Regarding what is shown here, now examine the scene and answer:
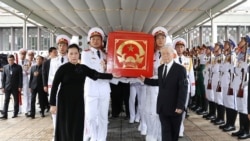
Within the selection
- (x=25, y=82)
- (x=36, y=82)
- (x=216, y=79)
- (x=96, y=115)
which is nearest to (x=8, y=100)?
(x=36, y=82)

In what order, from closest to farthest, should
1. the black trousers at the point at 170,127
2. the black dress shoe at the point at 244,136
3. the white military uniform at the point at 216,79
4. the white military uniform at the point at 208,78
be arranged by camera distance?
1. the black trousers at the point at 170,127
2. the black dress shoe at the point at 244,136
3. the white military uniform at the point at 216,79
4. the white military uniform at the point at 208,78

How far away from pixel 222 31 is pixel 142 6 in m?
16.5

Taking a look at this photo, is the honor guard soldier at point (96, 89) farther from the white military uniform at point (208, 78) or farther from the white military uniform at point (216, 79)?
the white military uniform at point (208, 78)

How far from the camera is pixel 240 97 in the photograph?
18.7ft

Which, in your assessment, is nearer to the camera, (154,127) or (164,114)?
(164,114)

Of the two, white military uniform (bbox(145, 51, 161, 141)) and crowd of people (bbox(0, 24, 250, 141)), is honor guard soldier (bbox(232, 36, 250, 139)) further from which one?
white military uniform (bbox(145, 51, 161, 141))

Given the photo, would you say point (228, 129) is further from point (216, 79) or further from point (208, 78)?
point (208, 78)

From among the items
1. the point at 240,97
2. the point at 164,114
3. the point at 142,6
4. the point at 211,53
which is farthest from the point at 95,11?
the point at 164,114

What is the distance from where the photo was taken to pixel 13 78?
28.6 feet

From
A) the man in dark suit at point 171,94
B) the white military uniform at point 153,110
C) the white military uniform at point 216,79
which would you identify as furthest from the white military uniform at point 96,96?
the white military uniform at point 216,79

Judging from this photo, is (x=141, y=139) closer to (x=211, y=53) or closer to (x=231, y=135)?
(x=231, y=135)

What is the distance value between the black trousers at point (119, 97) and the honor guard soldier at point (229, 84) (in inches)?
103

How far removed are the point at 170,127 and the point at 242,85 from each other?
2177 millimetres

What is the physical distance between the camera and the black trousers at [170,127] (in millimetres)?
4020
